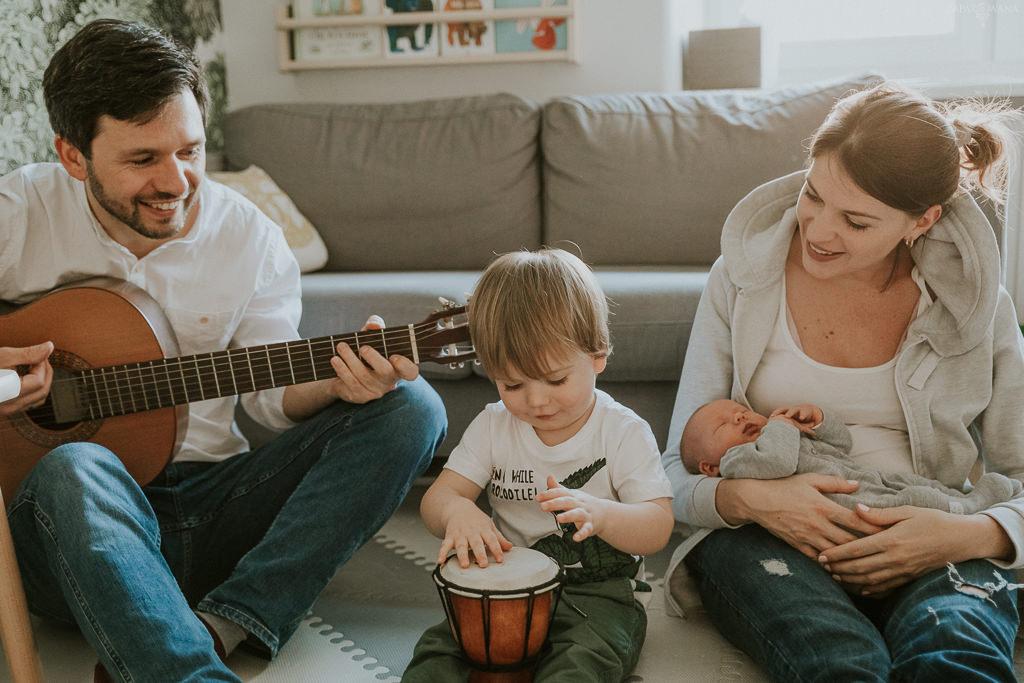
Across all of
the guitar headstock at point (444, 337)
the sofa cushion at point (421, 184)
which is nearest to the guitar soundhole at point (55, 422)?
the guitar headstock at point (444, 337)

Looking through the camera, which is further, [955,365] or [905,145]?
[955,365]

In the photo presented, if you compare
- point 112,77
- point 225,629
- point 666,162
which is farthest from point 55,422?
point 666,162

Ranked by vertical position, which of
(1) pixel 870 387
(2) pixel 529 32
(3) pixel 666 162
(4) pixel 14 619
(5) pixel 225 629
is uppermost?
(2) pixel 529 32

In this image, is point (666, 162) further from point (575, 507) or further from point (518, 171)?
point (575, 507)

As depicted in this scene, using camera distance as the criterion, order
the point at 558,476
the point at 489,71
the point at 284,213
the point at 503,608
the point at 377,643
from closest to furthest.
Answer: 1. the point at 503,608
2. the point at 558,476
3. the point at 377,643
4. the point at 284,213
5. the point at 489,71

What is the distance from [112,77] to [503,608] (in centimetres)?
108

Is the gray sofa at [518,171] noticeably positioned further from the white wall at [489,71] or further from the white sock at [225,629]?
the white sock at [225,629]

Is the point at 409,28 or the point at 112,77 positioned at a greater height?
the point at 409,28

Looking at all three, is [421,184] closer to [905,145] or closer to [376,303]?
[376,303]

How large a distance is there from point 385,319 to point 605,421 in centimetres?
95

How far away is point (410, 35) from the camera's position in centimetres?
319

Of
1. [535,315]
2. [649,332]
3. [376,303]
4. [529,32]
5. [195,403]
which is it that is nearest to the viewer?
[535,315]

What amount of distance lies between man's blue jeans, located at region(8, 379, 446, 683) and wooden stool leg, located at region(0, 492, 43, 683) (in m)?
0.05

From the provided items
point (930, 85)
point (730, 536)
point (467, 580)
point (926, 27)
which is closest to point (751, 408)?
point (730, 536)
